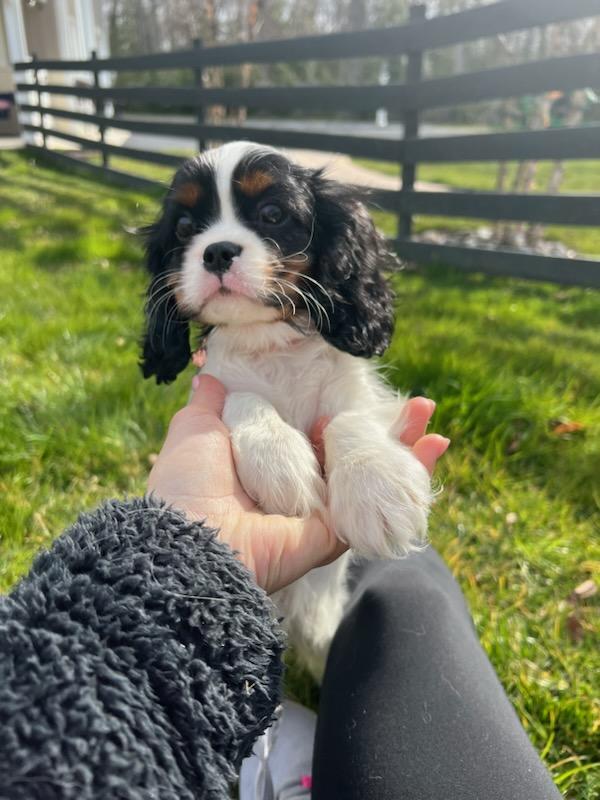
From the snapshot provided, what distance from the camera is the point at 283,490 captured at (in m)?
1.32

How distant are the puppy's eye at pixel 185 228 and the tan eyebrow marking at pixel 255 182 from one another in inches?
7.2

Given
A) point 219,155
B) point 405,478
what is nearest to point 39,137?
point 219,155

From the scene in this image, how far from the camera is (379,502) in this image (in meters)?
1.26

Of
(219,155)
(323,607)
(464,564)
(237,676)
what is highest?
(219,155)

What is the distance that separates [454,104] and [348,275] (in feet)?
13.2

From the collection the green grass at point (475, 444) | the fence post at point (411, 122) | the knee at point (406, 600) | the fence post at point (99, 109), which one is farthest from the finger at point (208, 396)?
the fence post at point (99, 109)

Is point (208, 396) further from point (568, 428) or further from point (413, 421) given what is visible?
point (568, 428)

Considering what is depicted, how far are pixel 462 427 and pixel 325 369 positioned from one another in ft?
3.53

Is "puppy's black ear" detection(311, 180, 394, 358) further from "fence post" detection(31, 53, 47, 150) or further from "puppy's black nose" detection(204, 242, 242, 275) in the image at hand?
"fence post" detection(31, 53, 47, 150)

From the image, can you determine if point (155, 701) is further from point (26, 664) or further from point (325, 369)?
point (325, 369)

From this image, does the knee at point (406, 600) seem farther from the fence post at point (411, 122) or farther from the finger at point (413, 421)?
the fence post at point (411, 122)

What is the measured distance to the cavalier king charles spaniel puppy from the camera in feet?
4.48

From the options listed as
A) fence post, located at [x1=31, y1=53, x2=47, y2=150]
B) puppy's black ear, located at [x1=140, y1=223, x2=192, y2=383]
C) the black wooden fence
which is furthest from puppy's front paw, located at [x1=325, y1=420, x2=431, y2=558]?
fence post, located at [x1=31, y1=53, x2=47, y2=150]

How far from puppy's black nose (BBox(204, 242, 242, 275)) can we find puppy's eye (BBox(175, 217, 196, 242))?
0.24 meters
